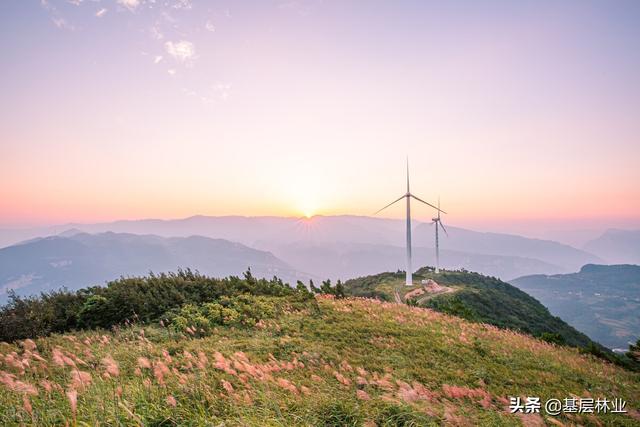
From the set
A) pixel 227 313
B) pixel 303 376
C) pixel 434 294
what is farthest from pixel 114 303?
pixel 434 294

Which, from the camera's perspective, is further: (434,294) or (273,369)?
(434,294)

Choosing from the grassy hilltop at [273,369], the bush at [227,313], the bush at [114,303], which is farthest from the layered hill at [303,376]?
the bush at [114,303]

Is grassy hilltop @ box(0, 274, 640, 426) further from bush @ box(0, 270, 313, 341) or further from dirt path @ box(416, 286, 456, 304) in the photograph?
dirt path @ box(416, 286, 456, 304)

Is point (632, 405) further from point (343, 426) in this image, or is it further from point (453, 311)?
point (453, 311)

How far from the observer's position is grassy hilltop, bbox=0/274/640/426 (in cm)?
529

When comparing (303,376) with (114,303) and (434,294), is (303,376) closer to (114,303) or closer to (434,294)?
(114,303)

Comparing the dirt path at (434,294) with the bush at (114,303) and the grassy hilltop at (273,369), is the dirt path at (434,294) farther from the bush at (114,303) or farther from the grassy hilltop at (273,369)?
the bush at (114,303)

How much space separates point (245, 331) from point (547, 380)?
9.78 metres

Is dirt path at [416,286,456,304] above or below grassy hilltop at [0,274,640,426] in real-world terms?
below

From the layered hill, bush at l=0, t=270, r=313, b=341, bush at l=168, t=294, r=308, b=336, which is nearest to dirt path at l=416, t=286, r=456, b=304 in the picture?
the layered hill

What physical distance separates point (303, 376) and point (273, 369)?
28.5 inches

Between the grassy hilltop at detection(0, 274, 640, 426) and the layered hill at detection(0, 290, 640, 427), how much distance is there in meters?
0.04

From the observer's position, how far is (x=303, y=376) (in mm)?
7672

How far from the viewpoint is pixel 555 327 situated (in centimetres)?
4647
